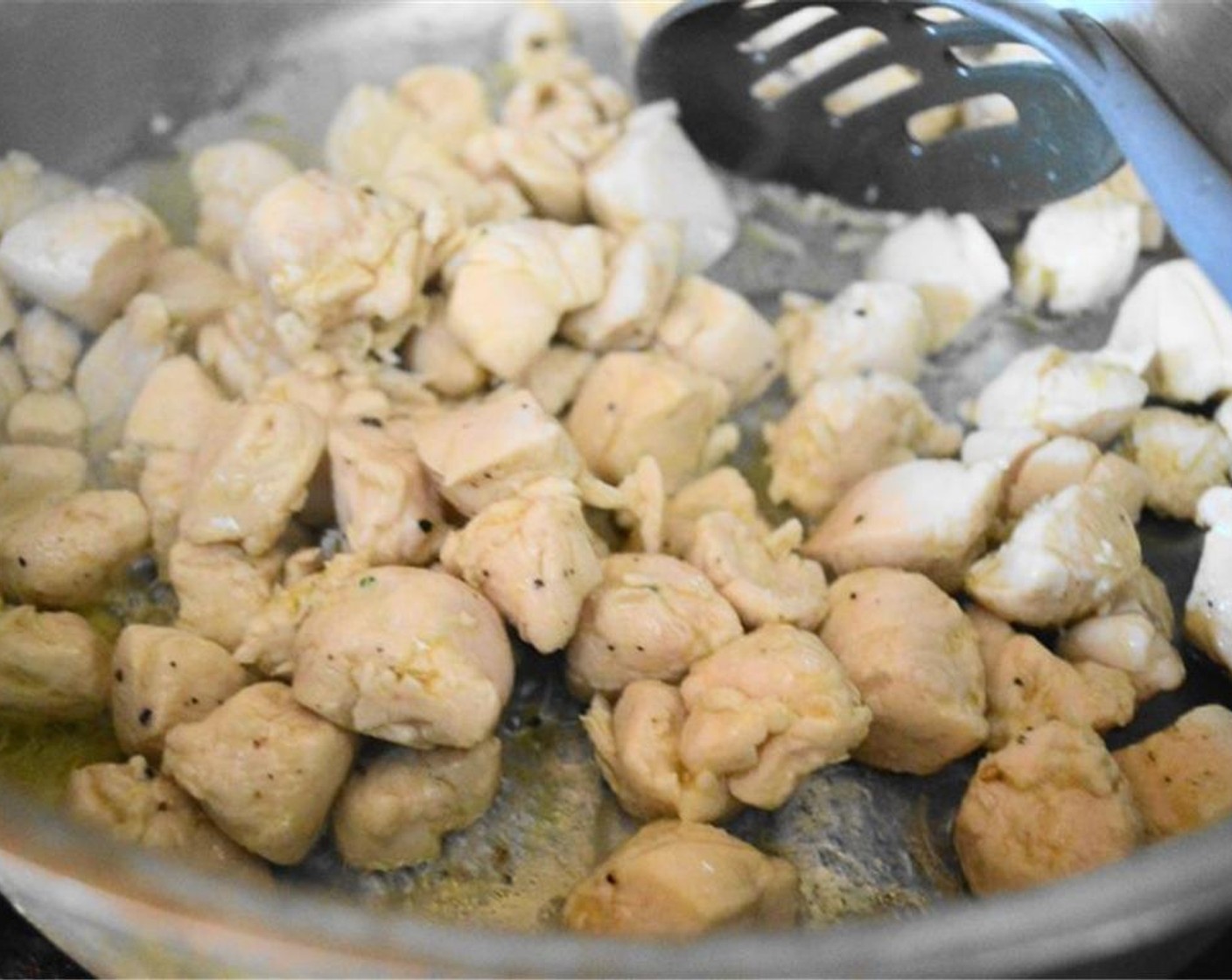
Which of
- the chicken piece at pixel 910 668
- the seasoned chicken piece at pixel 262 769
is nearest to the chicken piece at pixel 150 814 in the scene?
the seasoned chicken piece at pixel 262 769

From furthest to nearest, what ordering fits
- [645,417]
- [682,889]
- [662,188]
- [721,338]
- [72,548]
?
[662,188] → [721,338] → [645,417] → [72,548] → [682,889]

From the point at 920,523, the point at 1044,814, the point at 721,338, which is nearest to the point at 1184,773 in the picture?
the point at 1044,814

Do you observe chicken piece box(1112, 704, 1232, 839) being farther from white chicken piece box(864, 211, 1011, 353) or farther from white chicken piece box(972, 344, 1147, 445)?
white chicken piece box(864, 211, 1011, 353)

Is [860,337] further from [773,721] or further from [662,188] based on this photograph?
[773,721]

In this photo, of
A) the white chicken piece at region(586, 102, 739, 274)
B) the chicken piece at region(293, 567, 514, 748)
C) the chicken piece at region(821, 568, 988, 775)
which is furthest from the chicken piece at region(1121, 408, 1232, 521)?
the chicken piece at region(293, 567, 514, 748)

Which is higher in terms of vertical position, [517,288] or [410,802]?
[517,288]

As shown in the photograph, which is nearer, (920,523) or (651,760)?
(651,760)

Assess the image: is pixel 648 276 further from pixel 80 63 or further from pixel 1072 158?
pixel 80 63
